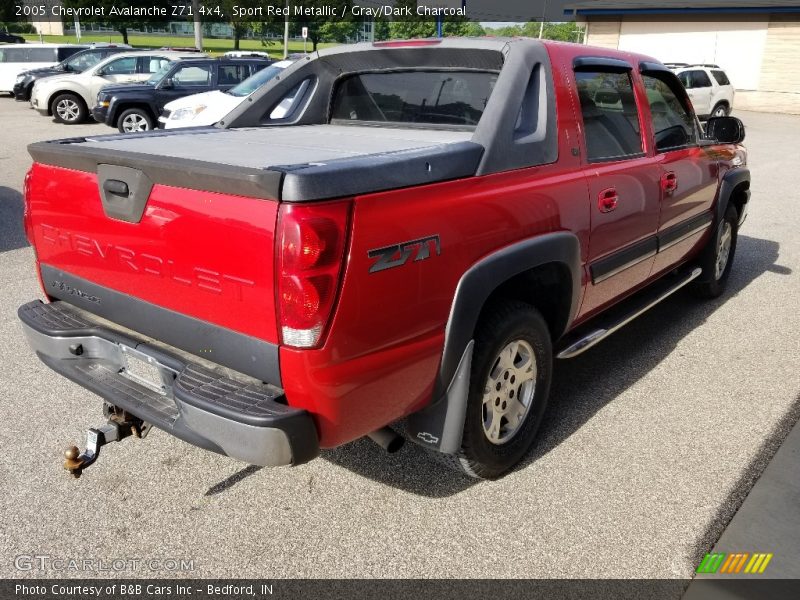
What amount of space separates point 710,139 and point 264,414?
4152 millimetres

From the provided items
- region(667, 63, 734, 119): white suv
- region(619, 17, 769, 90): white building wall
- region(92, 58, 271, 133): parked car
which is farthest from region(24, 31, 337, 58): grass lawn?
region(92, 58, 271, 133): parked car

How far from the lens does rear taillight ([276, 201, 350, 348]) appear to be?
2115mm

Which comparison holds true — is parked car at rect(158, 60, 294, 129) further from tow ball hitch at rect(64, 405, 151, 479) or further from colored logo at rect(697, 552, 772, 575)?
colored logo at rect(697, 552, 772, 575)

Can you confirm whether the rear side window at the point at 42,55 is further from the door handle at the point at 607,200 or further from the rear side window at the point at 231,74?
the door handle at the point at 607,200

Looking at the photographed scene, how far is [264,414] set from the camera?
221 centimetres

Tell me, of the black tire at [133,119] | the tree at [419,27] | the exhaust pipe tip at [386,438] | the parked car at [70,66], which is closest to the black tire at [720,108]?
the black tire at [133,119]

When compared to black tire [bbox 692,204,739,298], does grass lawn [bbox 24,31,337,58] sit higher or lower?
higher

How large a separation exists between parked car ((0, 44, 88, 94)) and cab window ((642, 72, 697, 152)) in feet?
72.3

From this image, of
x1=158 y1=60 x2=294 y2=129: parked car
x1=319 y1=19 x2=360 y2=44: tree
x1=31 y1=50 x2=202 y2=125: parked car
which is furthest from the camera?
x1=319 y1=19 x2=360 y2=44: tree

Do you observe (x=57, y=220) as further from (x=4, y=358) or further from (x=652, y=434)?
(x=652, y=434)

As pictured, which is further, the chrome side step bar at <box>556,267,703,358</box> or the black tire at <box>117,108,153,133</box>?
the black tire at <box>117,108,153,133</box>

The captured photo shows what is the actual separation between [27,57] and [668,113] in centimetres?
2369

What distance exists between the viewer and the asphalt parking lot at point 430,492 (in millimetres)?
2701

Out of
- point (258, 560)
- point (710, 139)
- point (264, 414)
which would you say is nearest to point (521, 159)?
point (264, 414)
